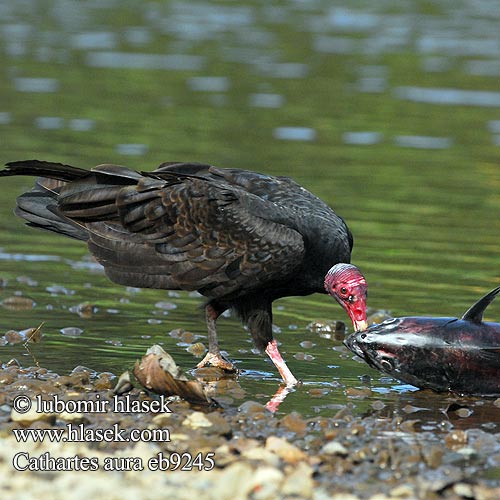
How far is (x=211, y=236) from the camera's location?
6766mm

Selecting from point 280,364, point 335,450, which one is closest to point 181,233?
point 280,364

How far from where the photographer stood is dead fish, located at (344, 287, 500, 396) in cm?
638

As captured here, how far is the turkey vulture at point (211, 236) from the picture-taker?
6652 millimetres

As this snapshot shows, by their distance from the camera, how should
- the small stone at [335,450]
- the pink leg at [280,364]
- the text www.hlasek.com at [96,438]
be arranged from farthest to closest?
1. the pink leg at [280,364]
2. the small stone at [335,450]
3. the text www.hlasek.com at [96,438]

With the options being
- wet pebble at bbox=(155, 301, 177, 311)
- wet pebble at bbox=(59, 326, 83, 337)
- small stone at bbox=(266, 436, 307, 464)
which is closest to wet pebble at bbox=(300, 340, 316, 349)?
wet pebble at bbox=(155, 301, 177, 311)

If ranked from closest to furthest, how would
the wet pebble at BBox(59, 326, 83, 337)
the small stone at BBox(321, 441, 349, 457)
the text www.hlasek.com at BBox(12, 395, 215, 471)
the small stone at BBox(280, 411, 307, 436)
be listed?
the text www.hlasek.com at BBox(12, 395, 215, 471), the small stone at BBox(321, 441, 349, 457), the small stone at BBox(280, 411, 307, 436), the wet pebble at BBox(59, 326, 83, 337)

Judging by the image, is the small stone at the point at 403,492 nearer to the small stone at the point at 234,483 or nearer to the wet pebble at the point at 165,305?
the small stone at the point at 234,483

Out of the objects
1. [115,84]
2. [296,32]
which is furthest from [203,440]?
[296,32]

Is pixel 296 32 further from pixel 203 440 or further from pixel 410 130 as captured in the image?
pixel 203 440

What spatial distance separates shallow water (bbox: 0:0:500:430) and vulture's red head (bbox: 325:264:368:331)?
39 centimetres

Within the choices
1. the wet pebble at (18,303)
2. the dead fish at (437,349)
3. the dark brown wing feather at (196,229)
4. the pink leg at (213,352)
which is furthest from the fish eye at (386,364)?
the wet pebble at (18,303)

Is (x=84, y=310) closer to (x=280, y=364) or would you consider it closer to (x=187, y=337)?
(x=187, y=337)

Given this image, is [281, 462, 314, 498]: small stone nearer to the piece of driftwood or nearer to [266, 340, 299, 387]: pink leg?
the piece of driftwood

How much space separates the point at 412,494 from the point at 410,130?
1027cm
